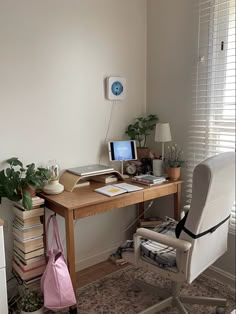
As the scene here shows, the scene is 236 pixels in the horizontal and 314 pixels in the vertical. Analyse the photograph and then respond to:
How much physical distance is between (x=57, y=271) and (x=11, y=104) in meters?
1.15

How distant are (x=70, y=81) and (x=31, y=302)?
158 cm

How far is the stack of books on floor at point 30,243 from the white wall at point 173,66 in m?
1.24

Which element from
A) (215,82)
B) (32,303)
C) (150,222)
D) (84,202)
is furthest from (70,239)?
(215,82)

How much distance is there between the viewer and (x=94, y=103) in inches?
96.0

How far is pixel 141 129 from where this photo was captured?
8.59ft

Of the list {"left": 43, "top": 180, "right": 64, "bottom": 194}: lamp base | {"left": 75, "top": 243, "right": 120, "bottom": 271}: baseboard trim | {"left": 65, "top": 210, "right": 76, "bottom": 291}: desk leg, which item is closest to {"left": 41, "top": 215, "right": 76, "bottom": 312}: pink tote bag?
{"left": 65, "top": 210, "right": 76, "bottom": 291}: desk leg

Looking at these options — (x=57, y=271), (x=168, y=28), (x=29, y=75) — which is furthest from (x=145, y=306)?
(x=168, y=28)

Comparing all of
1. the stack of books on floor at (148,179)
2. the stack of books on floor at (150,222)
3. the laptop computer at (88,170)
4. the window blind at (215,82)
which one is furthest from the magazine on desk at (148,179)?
the stack of books on floor at (150,222)

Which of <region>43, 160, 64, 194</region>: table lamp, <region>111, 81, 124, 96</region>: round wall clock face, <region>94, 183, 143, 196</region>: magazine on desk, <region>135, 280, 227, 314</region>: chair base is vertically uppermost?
<region>111, 81, 124, 96</region>: round wall clock face

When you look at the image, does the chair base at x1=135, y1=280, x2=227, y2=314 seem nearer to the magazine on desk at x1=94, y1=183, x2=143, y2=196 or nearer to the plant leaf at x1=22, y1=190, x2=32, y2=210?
the magazine on desk at x1=94, y1=183, x2=143, y2=196

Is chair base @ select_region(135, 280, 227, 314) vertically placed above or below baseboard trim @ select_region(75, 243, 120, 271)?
above

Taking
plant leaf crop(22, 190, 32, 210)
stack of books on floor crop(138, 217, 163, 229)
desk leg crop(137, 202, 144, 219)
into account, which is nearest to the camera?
plant leaf crop(22, 190, 32, 210)

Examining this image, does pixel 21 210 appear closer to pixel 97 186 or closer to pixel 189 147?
pixel 97 186

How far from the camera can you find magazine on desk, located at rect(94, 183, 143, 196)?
81.6 inches
